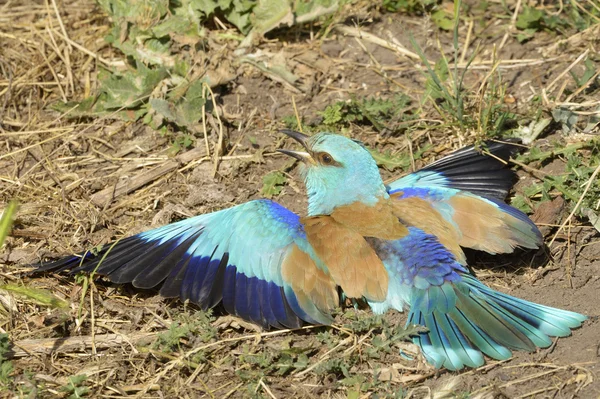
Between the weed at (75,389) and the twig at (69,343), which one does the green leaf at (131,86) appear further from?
the weed at (75,389)

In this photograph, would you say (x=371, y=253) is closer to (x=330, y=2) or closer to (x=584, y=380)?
(x=584, y=380)

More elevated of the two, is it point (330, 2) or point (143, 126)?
point (330, 2)

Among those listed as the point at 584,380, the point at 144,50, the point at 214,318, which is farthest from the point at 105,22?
the point at 584,380

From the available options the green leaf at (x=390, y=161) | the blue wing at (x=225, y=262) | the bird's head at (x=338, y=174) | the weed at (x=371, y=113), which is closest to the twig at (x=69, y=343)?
the blue wing at (x=225, y=262)

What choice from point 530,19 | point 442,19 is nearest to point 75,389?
point 442,19

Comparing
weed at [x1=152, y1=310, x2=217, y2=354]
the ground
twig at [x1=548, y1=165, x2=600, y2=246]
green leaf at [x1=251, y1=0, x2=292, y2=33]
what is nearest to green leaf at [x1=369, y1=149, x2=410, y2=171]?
the ground

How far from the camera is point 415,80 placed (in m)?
6.38

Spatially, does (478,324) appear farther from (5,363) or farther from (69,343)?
(5,363)

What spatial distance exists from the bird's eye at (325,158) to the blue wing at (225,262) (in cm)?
49

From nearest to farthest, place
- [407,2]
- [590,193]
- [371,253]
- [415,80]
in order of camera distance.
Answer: [371,253]
[590,193]
[415,80]
[407,2]

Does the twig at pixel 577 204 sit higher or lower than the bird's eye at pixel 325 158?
lower

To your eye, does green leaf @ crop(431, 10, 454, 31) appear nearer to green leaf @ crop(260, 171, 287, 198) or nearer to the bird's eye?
green leaf @ crop(260, 171, 287, 198)

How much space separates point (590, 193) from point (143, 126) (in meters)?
3.08

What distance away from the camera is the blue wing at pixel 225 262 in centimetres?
437
